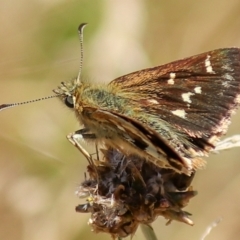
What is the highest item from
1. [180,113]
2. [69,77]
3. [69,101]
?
[180,113]

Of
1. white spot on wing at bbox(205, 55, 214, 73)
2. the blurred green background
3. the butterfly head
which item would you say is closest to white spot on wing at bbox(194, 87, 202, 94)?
white spot on wing at bbox(205, 55, 214, 73)

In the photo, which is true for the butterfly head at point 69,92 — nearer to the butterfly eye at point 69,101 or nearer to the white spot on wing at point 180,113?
the butterfly eye at point 69,101

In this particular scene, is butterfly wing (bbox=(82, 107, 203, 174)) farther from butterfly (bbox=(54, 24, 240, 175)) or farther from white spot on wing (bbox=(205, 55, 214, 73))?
white spot on wing (bbox=(205, 55, 214, 73))

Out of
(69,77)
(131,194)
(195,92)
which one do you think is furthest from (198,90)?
(69,77)

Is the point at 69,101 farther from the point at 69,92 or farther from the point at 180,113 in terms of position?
the point at 180,113

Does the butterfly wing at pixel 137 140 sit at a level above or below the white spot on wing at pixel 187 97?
below

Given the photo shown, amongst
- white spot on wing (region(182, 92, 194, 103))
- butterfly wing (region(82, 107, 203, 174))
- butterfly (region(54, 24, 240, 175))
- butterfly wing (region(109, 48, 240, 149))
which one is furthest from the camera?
white spot on wing (region(182, 92, 194, 103))

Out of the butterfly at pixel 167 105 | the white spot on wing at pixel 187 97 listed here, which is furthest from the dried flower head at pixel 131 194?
the white spot on wing at pixel 187 97

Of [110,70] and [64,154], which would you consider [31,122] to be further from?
[110,70]
